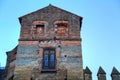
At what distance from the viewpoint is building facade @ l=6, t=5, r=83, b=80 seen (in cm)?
1578

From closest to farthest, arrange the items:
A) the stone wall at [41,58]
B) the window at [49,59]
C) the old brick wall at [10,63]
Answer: the stone wall at [41,58] → the window at [49,59] → the old brick wall at [10,63]

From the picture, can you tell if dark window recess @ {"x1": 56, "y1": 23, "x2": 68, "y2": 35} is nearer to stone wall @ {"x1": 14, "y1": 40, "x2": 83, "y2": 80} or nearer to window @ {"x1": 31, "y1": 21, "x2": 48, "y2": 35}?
stone wall @ {"x1": 14, "y1": 40, "x2": 83, "y2": 80}

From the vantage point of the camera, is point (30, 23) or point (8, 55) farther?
point (8, 55)

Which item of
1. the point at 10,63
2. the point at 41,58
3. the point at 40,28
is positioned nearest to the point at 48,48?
the point at 41,58

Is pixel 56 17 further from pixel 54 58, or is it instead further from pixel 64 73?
pixel 64 73

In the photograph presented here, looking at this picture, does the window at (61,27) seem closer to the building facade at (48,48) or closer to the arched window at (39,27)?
the building facade at (48,48)

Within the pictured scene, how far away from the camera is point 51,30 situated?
57.8 ft

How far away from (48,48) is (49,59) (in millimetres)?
885

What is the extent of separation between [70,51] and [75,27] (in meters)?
2.32

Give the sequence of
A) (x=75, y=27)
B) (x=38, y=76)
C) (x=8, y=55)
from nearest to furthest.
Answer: (x=38, y=76) → (x=75, y=27) → (x=8, y=55)

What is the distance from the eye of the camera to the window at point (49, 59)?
16094mm

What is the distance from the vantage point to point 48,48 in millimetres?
16859

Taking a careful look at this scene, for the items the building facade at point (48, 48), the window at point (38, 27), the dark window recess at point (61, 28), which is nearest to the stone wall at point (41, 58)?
the building facade at point (48, 48)

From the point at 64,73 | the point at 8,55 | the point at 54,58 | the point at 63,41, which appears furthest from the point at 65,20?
the point at 8,55
